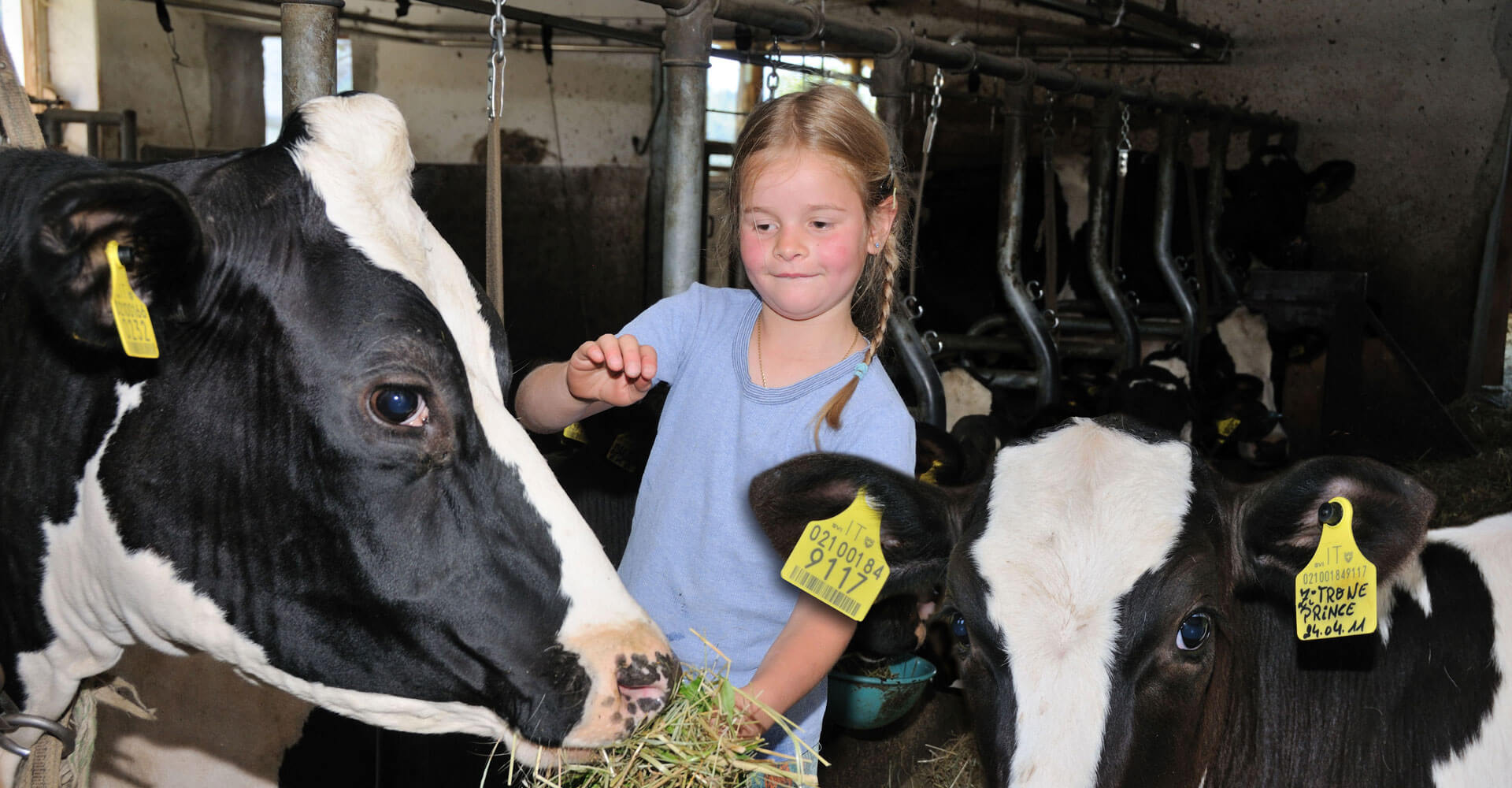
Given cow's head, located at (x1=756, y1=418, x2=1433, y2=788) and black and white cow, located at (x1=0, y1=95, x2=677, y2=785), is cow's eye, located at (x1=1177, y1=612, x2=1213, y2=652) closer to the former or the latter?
cow's head, located at (x1=756, y1=418, x2=1433, y2=788)

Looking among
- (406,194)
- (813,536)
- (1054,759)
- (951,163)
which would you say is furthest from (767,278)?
(951,163)

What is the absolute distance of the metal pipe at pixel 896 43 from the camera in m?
3.26

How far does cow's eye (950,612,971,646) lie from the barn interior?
507cm

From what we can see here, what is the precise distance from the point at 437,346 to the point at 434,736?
1500mm

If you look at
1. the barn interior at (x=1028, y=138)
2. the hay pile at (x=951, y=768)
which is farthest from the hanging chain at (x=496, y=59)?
the barn interior at (x=1028, y=138)

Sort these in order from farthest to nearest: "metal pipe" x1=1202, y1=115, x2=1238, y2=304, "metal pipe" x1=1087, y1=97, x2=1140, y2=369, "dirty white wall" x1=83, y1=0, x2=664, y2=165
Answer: "dirty white wall" x1=83, y1=0, x2=664, y2=165
"metal pipe" x1=1202, y1=115, x2=1238, y2=304
"metal pipe" x1=1087, y1=97, x2=1140, y2=369

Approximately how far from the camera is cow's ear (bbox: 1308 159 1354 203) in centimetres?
1053

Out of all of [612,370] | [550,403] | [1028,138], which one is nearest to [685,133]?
[550,403]

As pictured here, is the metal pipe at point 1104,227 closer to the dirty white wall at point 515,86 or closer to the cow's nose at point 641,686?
the dirty white wall at point 515,86

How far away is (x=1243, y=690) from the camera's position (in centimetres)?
236

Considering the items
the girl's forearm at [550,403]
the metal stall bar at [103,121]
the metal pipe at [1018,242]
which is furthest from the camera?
the metal stall bar at [103,121]

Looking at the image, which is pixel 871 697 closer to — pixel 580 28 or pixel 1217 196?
pixel 580 28

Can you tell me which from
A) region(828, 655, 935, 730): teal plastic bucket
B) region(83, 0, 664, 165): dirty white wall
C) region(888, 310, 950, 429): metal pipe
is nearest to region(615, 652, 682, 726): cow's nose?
region(828, 655, 935, 730): teal plastic bucket

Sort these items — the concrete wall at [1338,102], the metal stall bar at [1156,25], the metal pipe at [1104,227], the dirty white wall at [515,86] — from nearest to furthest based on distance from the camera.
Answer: the metal pipe at [1104,227] → the metal stall bar at [1156,25] → the concrete wall at [1338,102] → the dirty white wall at [515,86]
